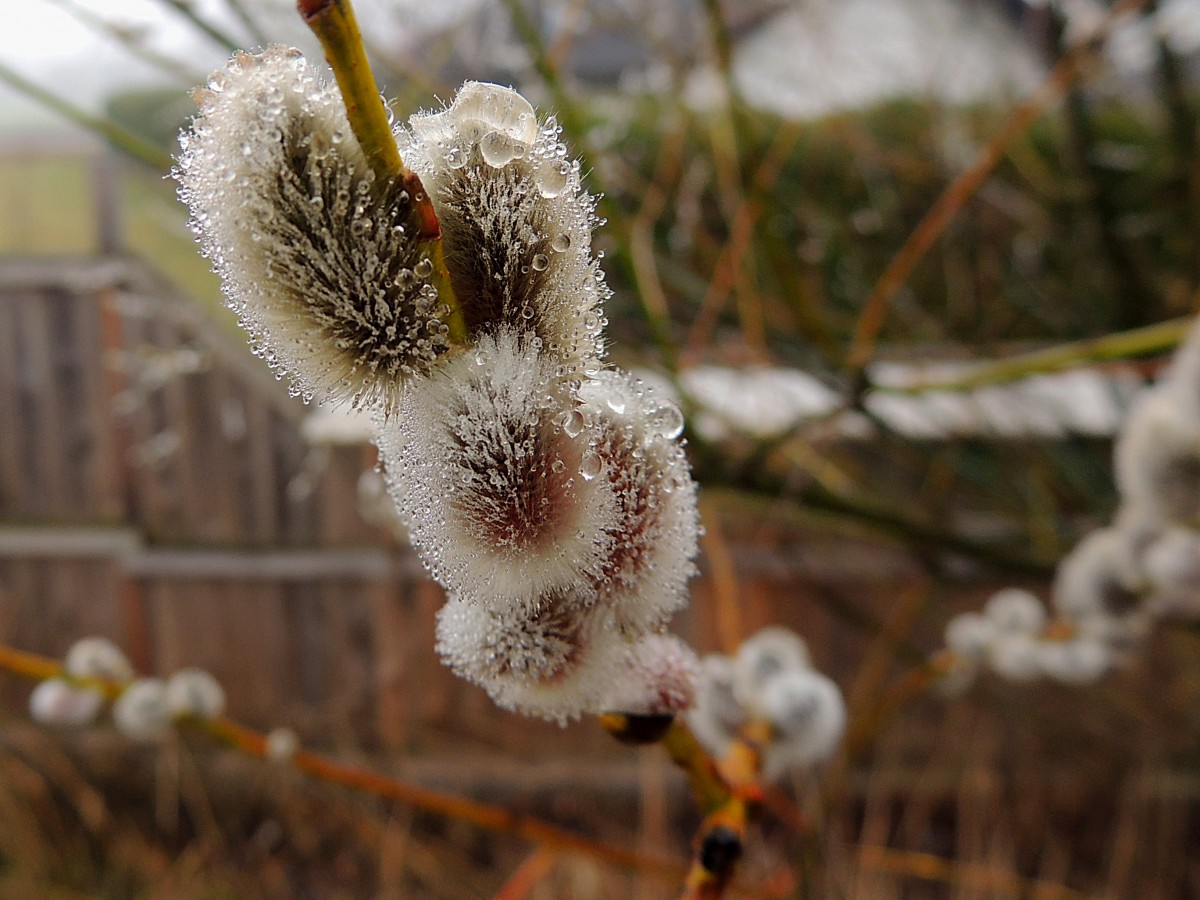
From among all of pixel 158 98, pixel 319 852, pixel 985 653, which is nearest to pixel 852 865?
pixel 985 653

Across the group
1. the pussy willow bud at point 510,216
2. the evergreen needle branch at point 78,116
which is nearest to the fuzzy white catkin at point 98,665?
the evergreen needle branch at point 78,116

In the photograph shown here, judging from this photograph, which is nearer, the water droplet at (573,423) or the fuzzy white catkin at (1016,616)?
the water droplet at (573,423)

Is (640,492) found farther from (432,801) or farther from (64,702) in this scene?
(64,702)

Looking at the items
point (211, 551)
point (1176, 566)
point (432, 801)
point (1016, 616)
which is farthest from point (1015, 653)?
point (211, 551)

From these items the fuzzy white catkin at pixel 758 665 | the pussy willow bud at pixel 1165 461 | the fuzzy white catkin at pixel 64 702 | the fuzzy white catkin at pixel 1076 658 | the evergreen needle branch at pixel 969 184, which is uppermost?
the evergreen needle branch at pixel 969 184

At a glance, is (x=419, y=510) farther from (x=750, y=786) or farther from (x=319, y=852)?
(x=319, y=852)

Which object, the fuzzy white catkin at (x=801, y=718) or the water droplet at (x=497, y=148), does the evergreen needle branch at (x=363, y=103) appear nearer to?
the water droplet at (x=497, y=148)
